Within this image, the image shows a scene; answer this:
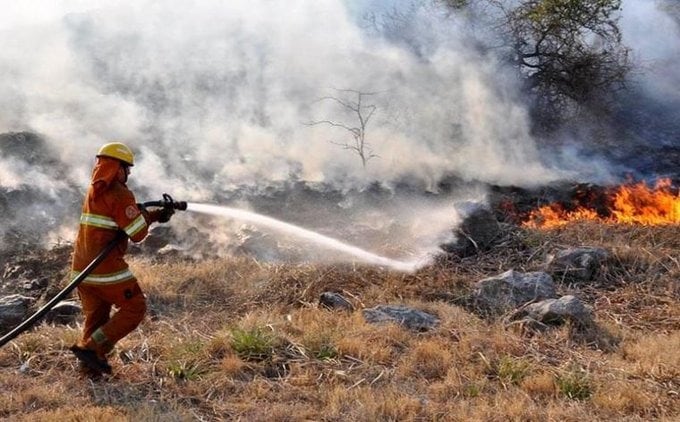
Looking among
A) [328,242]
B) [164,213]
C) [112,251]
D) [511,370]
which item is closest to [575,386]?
[511,370]

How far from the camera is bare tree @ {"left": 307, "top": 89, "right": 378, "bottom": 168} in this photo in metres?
11.4

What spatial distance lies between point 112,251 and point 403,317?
2261 mm

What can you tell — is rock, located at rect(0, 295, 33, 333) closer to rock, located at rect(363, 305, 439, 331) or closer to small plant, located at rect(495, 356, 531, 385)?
rock, located at rect(363, 305, 439, 331)

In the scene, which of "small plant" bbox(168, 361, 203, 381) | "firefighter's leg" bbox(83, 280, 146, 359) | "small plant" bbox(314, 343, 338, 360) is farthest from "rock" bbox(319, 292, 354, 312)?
"firefighter's leg" bbox(83, 280, 146, 359)

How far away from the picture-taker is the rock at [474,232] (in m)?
7.28

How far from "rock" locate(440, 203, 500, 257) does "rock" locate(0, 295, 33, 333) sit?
4.09m

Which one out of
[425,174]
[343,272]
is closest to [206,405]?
[343,272]

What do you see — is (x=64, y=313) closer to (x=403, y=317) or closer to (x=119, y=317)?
(x=119, y=317)

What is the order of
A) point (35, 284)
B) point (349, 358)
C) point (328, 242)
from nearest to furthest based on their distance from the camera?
point (349, 358)
point (35, 284)
point (328, 242)

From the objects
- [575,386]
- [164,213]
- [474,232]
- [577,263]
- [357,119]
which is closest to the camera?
[575,386]

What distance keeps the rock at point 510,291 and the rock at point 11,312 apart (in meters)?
3.90

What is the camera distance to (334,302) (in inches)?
232

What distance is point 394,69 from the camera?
40.5 ft

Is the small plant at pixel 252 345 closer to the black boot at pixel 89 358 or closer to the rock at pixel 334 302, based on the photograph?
the black boot at pixel 89 358
